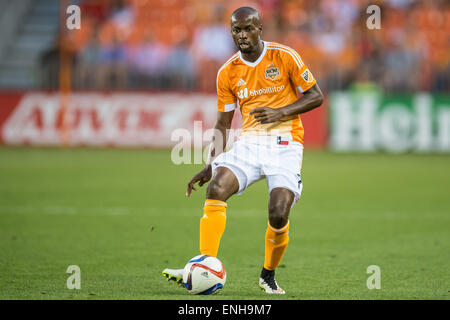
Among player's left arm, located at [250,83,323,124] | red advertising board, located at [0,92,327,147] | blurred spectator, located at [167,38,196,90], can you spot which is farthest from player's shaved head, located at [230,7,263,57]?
blurred spectator, located at [167,38,196,90]

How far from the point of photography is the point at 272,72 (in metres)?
5.59

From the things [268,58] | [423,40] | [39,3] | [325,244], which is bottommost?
[325,244]

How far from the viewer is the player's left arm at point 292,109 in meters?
5.21

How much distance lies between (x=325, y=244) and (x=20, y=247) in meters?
2.98

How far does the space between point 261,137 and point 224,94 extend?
1.44ft

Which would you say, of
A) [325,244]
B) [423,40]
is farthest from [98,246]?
[423,40]

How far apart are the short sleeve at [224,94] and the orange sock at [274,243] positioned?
3.16 ft

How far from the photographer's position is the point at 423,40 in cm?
2078

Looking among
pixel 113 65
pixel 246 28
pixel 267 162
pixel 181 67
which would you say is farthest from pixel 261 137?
pixel 113 65

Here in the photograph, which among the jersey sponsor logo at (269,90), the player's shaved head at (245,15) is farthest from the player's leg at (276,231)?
the player's shaved head at (245,15)

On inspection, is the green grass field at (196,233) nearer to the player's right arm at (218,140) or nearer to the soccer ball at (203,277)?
the soccer ball at (203,277)

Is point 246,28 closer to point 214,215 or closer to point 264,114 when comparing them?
point 264,114

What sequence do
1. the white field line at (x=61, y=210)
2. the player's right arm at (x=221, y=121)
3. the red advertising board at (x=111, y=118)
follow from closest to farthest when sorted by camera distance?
the player's right arm at (x=221, y=121), the white field line at (x=61, y=210), the red advertising board at (x=111, y=118)
